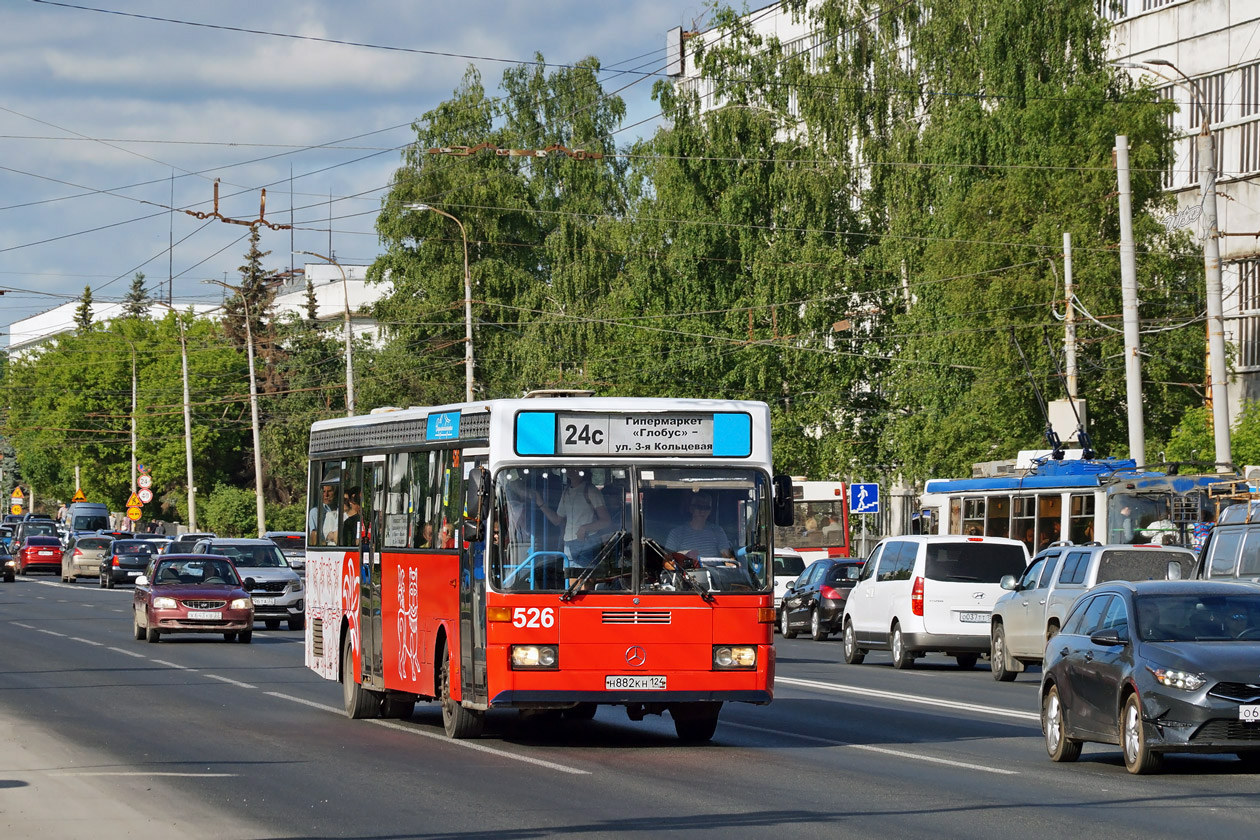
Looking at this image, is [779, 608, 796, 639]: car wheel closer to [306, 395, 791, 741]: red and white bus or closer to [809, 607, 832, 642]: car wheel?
[809, 607, 832, 642]: car wheel

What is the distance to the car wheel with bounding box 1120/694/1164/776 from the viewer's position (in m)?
14.0

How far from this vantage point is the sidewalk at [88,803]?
11047 mm

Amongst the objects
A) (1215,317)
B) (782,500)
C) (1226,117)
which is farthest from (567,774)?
(1226,117)

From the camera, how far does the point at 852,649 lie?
31.2m

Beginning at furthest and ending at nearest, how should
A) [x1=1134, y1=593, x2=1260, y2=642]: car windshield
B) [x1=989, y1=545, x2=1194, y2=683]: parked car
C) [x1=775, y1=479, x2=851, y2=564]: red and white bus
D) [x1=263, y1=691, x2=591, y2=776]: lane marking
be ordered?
[x1=775, y1=479, x2=851, y2=564]: red and white bus < [x1=989, y1=545, x2=1194, y2=683]: parked car < [x1=263, y1=691, x2=591, y2=776]: lane marking < [x1=1134, y1=593, x2=1260, y2=642]: car windshield

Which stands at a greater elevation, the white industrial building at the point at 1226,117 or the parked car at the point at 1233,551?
the white industrial building at the point at 1226,117

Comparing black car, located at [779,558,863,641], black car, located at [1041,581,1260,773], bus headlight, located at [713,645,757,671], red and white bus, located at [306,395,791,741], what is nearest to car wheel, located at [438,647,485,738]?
red and white bus, located at [306,395,791,741]

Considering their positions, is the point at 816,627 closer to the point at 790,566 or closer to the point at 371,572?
the point at 790,566

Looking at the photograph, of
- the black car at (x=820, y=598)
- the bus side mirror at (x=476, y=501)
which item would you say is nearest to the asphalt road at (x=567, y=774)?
the bus side mirror at (x=476, y=501)

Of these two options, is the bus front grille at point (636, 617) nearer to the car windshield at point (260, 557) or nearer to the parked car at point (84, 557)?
the car windshield at point (260, 557)

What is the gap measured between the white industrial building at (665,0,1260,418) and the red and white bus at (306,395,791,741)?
120ft

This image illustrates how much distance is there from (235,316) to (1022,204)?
7577cm

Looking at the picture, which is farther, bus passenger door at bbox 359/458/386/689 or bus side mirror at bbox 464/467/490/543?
bus passenger door at bbox 359/458/386/689

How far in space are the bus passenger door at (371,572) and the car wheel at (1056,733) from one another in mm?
6059
